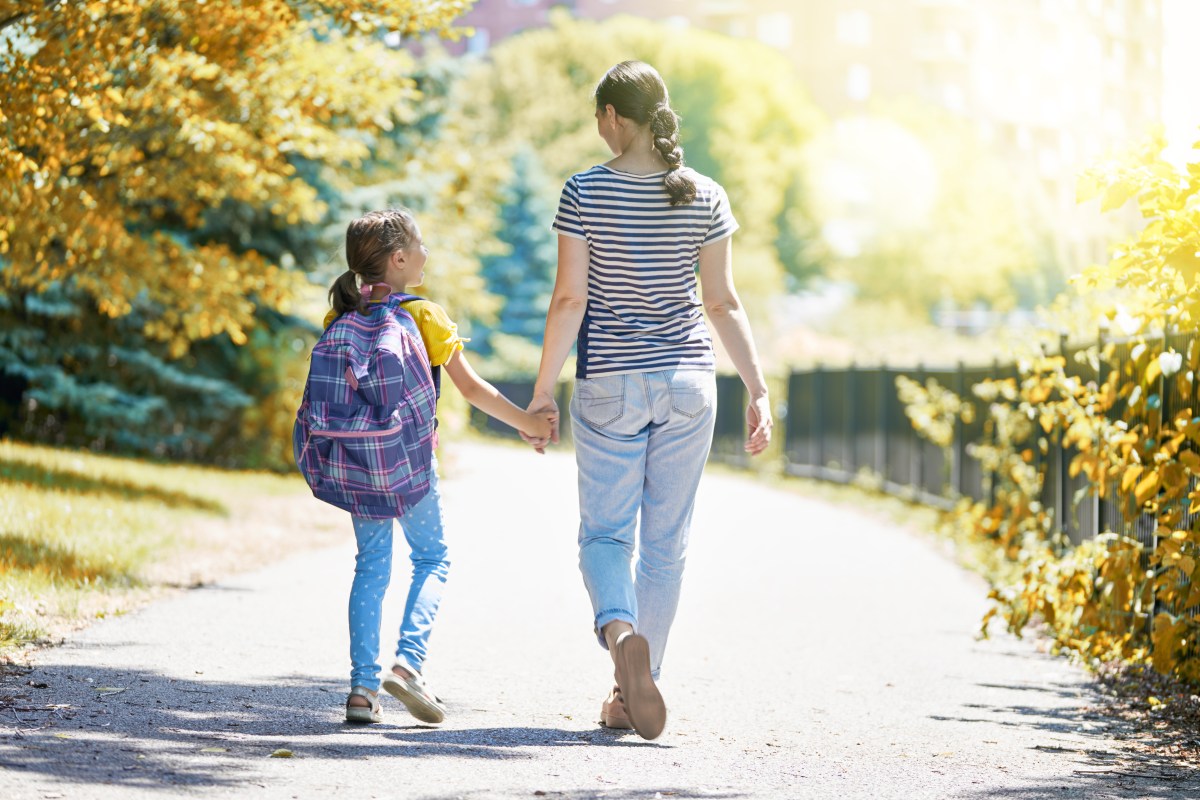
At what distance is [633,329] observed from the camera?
16.6 feet

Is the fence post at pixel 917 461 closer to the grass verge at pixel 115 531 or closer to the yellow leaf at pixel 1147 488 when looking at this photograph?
the grass verge at pixel 115 531

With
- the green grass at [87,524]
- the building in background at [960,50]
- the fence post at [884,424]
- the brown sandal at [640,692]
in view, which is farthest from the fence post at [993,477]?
the building in background at [960,50]

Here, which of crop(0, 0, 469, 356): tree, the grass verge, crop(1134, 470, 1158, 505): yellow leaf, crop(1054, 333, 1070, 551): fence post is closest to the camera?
crop(1134, 470, 1158, 505): yellow leaf

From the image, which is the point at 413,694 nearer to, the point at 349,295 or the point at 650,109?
the point at 349,295

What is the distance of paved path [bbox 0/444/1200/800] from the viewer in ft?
14.6

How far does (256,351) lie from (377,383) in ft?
44.7

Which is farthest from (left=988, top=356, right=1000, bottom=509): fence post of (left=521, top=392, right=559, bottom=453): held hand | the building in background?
the building in background

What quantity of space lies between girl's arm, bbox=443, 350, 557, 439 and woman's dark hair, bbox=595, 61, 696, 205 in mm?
803

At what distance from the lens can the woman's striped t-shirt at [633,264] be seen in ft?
16.4

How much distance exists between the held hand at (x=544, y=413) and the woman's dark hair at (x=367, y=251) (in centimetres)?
62

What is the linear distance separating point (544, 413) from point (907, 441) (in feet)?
42.4

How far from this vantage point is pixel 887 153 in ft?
216

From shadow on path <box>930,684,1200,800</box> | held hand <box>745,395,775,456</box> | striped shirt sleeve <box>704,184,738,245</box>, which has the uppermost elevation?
striped shirt sleeve <box>704,184,738,245</box>

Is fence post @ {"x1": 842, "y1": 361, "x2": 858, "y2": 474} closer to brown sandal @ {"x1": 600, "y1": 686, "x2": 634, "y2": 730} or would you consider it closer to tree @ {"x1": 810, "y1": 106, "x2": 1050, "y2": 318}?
brown sandal @ {"x1": 600, "y1": 686, "x2": 634, "y2": 730}
